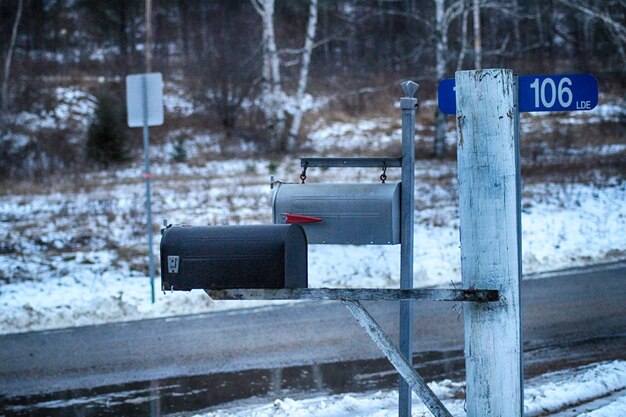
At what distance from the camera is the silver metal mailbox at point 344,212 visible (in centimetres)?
501

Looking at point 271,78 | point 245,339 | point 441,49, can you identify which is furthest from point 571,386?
point 271,78

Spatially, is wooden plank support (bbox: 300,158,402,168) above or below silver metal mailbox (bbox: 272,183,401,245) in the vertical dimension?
above

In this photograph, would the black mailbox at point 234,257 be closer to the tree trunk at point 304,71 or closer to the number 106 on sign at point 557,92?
the number 106 on sign at point 557,92

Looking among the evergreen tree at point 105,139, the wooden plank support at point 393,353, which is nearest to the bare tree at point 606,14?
the evergreen tree at point 105,139

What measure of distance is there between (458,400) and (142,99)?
6612 mm

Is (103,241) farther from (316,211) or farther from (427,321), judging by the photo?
(316,211)

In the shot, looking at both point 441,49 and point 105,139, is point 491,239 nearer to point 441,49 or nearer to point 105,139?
point 105,139

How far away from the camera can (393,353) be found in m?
4.34

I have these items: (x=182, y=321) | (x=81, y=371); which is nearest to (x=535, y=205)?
(x=182, y=321)

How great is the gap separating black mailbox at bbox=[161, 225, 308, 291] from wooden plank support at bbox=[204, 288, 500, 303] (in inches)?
1.5

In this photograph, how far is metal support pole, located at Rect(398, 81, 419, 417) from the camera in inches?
203

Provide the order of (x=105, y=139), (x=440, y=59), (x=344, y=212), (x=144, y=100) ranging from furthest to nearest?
(x=440, y=59), (x=105, y=139), (x=144, y=100), (x=344, y=212)

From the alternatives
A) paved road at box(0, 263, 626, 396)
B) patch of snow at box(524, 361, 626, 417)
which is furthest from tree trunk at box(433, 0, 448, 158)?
patch of snow at box(524, 361, 626, 417)

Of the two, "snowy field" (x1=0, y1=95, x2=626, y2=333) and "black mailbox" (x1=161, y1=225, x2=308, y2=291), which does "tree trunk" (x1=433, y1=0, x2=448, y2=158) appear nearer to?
"snowy field" (x1=0, y1=95, x2=626, y2=333)
